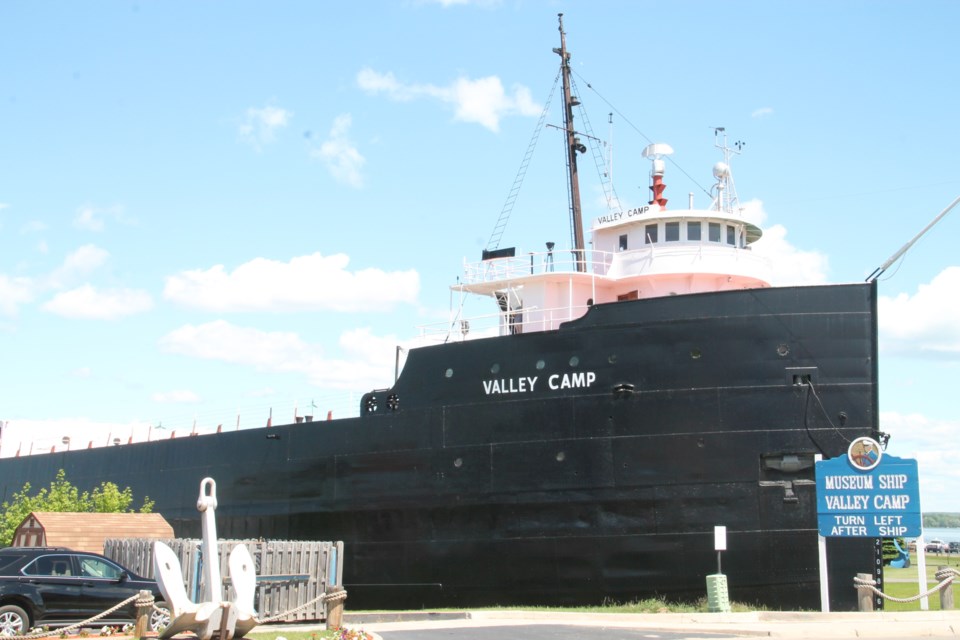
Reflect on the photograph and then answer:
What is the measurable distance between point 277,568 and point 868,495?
34.4ft

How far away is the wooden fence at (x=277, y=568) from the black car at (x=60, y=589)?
1.83 metres

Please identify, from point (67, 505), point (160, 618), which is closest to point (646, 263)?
point (160, 618)

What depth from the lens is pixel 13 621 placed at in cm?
1346

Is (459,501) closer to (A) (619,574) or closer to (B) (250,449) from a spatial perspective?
(A) (619,574)

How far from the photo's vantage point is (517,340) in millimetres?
20359

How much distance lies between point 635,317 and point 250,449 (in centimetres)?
1161

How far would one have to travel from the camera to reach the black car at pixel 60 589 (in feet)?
44.6

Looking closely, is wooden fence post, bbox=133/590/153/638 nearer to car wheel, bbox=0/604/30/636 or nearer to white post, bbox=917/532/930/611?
car wheel, bbox=0/604/30/636

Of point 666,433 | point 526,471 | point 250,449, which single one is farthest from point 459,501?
point 250,449

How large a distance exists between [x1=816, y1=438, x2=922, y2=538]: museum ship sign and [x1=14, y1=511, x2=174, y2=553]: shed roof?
554 inches

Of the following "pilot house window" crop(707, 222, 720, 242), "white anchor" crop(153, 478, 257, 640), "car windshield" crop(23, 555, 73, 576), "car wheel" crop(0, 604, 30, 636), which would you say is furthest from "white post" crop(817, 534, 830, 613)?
"car wheel" crop(0, 604, 30, 636)

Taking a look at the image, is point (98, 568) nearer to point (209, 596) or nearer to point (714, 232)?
point (209, 596)

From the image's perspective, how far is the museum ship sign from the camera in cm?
1681

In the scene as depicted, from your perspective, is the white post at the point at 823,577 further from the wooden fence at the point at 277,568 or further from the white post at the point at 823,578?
the wooden fence at the point at 277,568
